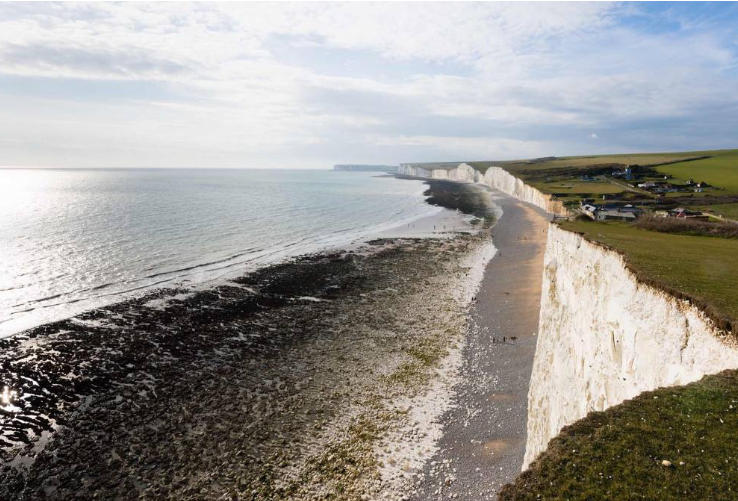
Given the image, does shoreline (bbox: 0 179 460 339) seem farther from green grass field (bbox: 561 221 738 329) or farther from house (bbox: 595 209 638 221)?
green grass field (bbox: 561 221 738 329)

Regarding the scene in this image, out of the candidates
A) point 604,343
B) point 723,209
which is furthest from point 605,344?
point 723,209

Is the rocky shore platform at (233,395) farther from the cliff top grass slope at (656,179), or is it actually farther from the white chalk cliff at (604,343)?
the cliff top grass slope at (656,179)

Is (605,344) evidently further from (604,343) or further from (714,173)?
(714,173)

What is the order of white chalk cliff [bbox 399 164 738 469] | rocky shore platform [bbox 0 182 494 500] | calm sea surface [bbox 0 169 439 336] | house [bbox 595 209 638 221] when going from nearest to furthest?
white chalk cliff [bbox 399 164 738 469] < rocky shore platform [bbox 0 182 494 500] < calm sea surface [bbox 0 169 439 336] < house [bbox 595 209 638 221]

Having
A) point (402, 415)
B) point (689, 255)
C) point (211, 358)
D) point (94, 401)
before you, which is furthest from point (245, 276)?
point (689, 255)

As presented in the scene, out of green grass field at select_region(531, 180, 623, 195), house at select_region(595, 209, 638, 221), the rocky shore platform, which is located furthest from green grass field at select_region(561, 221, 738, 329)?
green grass field at select_region(531, 180, 623, 195)

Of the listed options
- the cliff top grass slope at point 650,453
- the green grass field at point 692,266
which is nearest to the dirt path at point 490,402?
the cliff top grass slope at point 650,453
